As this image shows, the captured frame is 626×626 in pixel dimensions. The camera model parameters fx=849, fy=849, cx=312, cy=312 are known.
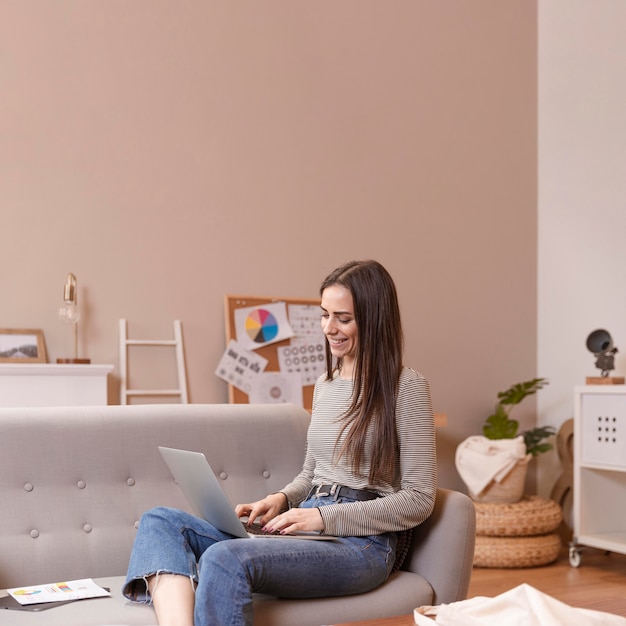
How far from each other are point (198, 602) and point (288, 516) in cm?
30

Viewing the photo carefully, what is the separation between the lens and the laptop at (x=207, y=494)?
195 cm

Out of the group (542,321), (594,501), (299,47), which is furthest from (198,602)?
(542,321)

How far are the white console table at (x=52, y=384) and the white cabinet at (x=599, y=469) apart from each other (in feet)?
7.60

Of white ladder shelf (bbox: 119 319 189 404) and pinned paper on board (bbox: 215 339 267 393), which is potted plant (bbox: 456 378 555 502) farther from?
white ladder shelf (bbox: 119 319 189 404)

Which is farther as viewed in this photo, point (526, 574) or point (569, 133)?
point (569, 133)

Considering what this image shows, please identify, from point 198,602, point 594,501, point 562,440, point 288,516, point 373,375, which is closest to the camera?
point 198,602

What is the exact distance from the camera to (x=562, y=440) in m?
4.81

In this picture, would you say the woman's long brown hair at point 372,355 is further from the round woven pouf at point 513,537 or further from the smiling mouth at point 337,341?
the round woven pouf at point 513,537

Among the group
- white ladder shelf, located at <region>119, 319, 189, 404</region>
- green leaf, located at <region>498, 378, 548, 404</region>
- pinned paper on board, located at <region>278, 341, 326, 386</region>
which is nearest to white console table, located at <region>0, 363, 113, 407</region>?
white ladder shelf, located at <region>119, 319, 189, 404</region>

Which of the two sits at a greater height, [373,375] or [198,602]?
[373,375]

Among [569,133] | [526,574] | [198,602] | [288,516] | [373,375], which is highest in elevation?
[569,133]

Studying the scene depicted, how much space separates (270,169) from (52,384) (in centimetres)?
159

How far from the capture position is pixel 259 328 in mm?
4262

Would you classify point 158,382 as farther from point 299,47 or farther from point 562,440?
point 562,440
